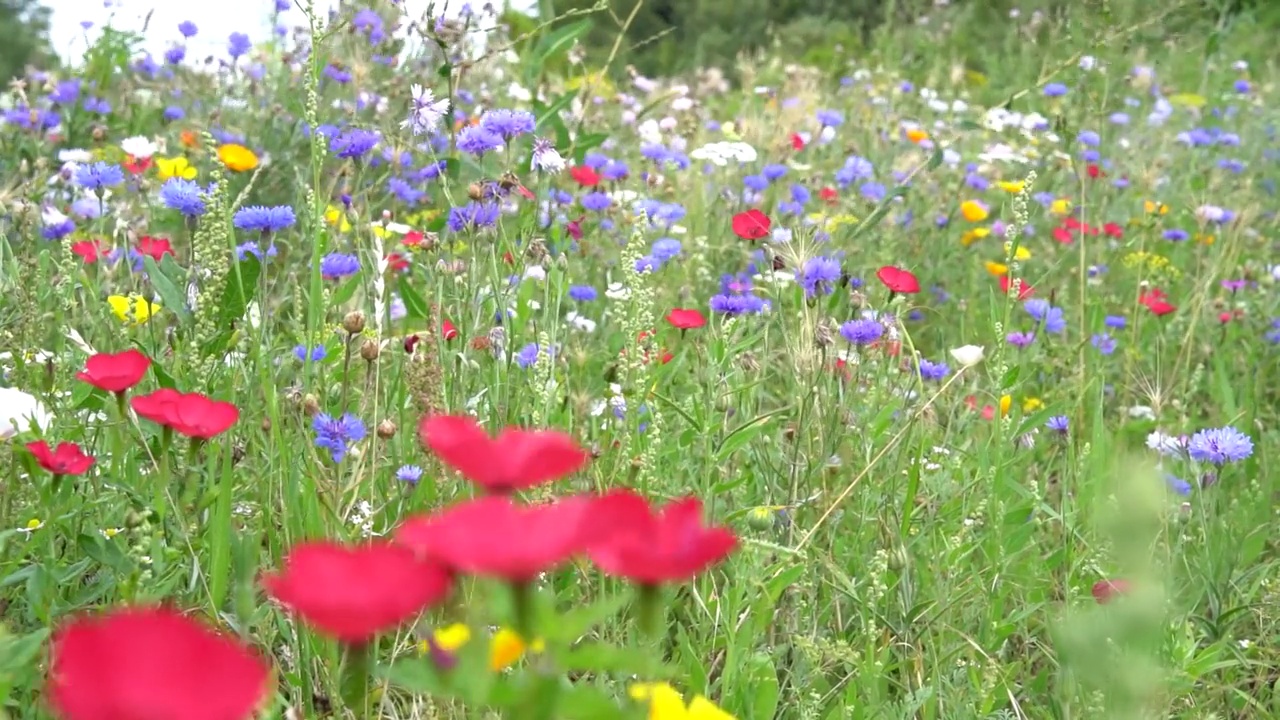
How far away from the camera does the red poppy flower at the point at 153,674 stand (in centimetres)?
38

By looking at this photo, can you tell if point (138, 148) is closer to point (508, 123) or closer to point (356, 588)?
point (508, 123)

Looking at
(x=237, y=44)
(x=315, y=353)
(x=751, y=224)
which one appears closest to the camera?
(x=315, y=353)

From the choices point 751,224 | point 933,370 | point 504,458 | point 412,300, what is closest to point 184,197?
point 412,300

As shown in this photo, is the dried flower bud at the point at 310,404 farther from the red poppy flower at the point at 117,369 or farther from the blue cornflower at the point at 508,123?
the blue cornflower at the point at 508,123

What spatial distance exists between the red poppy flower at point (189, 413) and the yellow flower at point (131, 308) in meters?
0.95

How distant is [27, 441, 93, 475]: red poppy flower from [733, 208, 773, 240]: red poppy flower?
4.37ft

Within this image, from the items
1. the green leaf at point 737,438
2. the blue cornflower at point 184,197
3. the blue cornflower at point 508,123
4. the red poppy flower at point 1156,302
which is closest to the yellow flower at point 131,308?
the blue cornflower at point 184,197

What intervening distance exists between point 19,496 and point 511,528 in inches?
57.2

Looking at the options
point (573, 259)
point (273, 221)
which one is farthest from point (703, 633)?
point (573, 259)

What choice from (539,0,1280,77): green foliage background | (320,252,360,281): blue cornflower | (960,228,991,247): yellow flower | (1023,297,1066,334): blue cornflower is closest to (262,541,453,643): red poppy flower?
(320,252,360,281): blue cornflower

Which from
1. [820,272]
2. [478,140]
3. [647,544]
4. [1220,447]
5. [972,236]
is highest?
[647,544]

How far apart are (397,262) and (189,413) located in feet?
4.97

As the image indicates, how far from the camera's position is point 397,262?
2.49 m

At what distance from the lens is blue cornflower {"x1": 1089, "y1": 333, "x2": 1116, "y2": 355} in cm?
264
